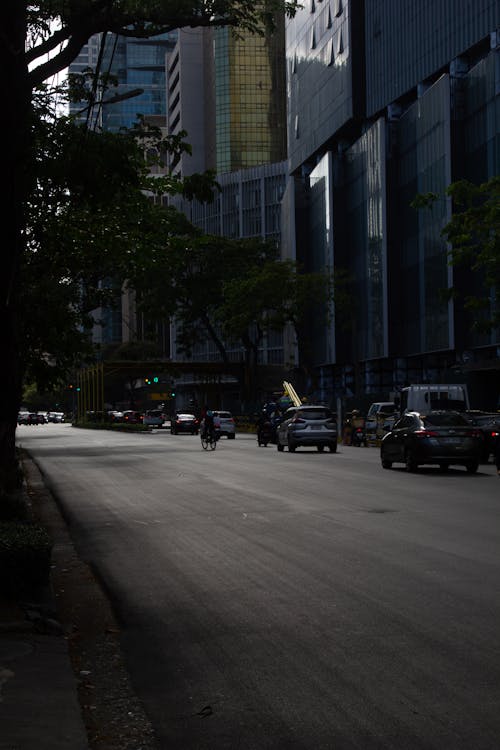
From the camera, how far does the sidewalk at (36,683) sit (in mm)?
5297

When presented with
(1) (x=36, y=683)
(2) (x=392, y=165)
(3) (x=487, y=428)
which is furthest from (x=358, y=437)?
(1) (x=36, y=683)

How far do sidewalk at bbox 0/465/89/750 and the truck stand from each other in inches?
1307

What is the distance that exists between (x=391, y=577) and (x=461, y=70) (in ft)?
211

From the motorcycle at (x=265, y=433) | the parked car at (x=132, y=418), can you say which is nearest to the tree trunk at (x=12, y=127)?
the motorcycle at (x=265, y=433)

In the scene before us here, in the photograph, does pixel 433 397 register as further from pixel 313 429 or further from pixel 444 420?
pixel 444 420

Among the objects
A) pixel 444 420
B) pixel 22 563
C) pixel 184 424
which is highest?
pixel 444 420

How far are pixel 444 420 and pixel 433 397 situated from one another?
1387 centimetres

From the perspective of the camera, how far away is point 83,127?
12570 mm

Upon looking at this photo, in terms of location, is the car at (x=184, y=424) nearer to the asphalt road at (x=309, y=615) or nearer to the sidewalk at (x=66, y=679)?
the asphalt road at (x=309, y=615)

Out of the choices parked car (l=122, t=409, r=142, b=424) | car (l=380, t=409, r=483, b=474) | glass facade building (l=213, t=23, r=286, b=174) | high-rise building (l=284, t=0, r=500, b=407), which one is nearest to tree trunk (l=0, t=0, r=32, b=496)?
car (l=380, t=409, r=483, b=474)

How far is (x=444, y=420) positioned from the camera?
92.4ft

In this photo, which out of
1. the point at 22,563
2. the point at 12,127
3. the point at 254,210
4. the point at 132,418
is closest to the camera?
the point at 22,563

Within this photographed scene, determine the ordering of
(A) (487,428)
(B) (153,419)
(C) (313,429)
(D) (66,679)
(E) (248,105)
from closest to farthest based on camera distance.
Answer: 1. (D) (66,679)
2. (A) (487,428)
3. (C) (313,429)
4. (B) (153,419)
5. (E) (248,105)

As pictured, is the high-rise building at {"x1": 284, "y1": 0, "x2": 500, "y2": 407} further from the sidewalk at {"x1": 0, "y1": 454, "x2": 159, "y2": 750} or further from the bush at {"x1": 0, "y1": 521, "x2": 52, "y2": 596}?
the sidewalk at {"x1": 0, "y1": 454, "x2": 159, "y2": 750}
